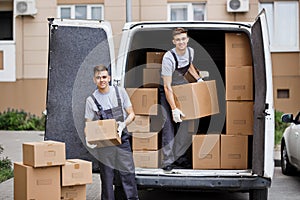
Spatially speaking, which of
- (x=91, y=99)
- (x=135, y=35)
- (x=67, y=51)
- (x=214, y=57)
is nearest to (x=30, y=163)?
(x=91, y=99)

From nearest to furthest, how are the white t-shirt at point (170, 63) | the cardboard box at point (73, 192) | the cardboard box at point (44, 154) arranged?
1. the cardboard box at point (44, 154)
2. the cardboard box at point (73, 192)
3. the white t-shirt at point (170, 63)

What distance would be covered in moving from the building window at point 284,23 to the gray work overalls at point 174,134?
11.0 m

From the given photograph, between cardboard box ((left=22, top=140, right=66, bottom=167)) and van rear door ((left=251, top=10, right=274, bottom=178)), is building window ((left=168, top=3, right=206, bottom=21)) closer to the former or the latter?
van rear door ((left=251, top=10, right=274, bottom=178))

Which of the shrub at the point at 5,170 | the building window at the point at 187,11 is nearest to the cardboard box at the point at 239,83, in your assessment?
the shrub at the point at 5,170

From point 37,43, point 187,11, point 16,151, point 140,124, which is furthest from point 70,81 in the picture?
point 37,43

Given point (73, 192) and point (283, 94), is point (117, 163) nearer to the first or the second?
point (73, 192)

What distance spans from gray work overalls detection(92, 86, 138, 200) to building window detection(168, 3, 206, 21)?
462 inches

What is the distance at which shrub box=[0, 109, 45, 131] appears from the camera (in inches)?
684

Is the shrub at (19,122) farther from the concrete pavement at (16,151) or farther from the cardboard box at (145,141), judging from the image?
the cardboard box at (145,141)

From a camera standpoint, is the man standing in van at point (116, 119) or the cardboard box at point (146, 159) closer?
the man standing in van at point (116, 119)

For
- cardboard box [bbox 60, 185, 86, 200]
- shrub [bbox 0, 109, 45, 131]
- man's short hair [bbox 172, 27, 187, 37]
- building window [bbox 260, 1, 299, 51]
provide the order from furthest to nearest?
building window [bbox 260, 1, 299, 51], shrub [bbox 0, 109, 45, 131], man's short hair [bbox 172, 27, 187, 37], cardboard box [bbox 60, 185, 86, 200]

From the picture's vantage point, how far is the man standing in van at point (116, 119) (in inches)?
266

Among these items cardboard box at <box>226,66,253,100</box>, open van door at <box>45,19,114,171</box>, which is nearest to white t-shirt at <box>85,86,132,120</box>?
open van door at <box>45,19,114,171</box>

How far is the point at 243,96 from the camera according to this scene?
723cm
